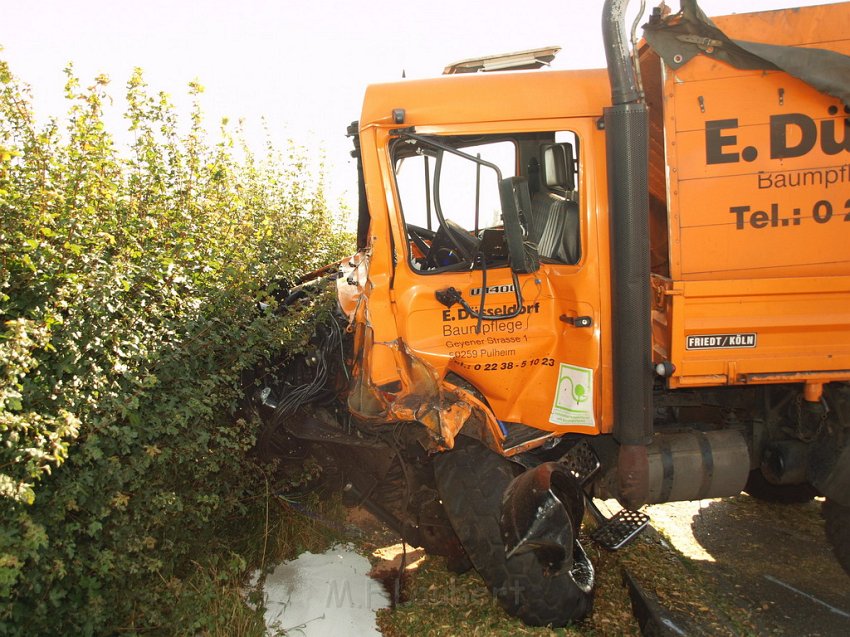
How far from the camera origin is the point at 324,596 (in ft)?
12.2

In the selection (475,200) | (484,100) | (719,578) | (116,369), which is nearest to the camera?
(116,369)

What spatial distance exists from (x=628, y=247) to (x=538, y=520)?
1.37 m

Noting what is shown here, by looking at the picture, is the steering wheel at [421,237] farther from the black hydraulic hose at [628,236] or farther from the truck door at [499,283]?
the black hydraulic hose at [628,236]

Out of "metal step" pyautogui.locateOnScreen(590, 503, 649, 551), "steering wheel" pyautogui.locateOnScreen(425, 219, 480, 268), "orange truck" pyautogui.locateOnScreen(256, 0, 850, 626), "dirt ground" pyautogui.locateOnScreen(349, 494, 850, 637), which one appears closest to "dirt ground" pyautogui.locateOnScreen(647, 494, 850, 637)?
"dirt ground" pyautogui.locateOnScreen(349, 494, 850, 637)

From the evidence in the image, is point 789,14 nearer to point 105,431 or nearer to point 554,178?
point 554,178

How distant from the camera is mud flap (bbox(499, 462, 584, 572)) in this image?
312 centimetres

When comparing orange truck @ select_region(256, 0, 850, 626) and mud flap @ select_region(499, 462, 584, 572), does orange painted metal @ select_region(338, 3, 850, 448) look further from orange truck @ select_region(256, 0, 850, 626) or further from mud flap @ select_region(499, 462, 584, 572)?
mud flap @ select_region(499, 462, 584, 572)

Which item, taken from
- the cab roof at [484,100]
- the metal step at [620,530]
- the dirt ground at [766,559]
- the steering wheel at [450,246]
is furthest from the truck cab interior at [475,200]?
the dirt ground at [766,559]

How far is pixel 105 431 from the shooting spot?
282 cm

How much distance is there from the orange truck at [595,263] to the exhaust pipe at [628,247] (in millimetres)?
10

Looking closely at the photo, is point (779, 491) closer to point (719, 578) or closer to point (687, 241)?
point (719, 578)

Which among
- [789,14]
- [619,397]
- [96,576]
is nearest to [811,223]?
[789,14]

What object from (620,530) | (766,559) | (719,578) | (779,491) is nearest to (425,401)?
(620,530)

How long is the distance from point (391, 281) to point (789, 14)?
2.33m
